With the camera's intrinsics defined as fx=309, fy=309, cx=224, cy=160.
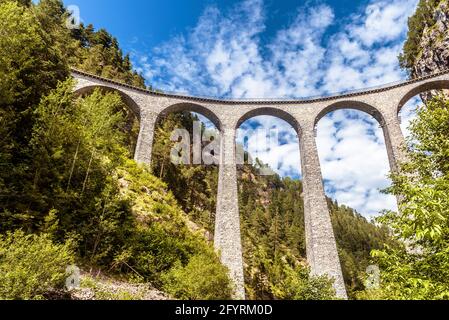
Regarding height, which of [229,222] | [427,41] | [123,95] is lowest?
[229,222]

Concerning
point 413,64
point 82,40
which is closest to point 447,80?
point 413,64

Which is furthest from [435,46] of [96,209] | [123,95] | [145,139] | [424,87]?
[96,209]

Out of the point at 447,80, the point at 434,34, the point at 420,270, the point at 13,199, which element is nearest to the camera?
the point at 420,270

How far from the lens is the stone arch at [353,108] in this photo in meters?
29.1

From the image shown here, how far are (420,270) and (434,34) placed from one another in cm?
3548

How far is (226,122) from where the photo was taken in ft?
96.5

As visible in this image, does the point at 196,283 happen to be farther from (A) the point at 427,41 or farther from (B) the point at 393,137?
(A) the point at 427,41

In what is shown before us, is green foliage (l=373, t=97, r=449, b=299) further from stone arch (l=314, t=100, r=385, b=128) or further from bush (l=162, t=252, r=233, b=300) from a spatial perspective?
stone arch (l=314, t=100, r=385, b=128)

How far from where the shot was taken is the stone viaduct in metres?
23.3

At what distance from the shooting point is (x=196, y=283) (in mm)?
12352

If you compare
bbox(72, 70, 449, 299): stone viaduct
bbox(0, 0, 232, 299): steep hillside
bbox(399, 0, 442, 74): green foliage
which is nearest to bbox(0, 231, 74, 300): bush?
bbox(0, 0, 232, 299): steep hillside

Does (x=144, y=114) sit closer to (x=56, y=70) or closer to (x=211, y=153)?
(x=56, y=70)

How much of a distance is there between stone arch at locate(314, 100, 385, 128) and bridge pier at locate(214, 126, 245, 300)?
9.43 m

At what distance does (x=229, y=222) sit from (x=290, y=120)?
12519mm
